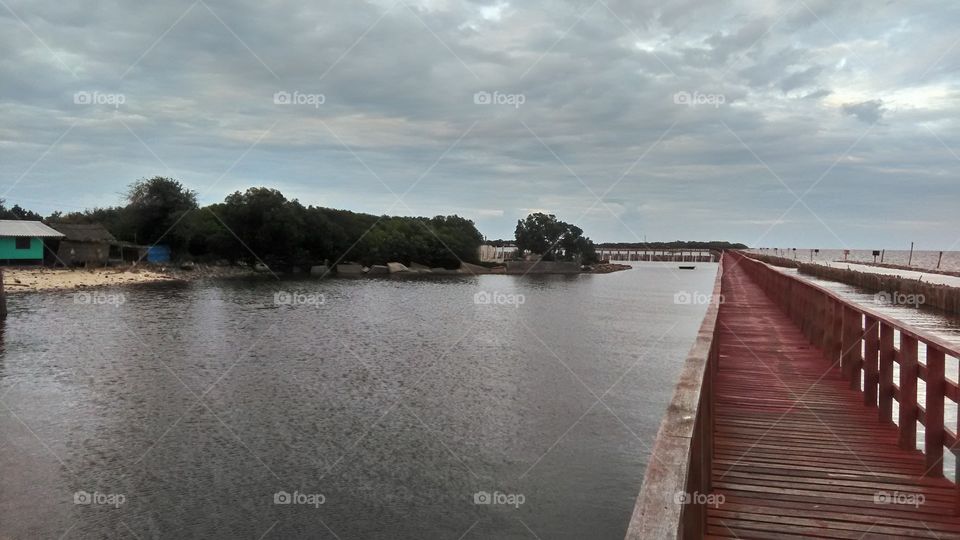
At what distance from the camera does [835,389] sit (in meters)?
9.52

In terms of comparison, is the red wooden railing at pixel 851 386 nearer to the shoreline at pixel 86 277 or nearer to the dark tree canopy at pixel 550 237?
the shoreline at pixel 86 277

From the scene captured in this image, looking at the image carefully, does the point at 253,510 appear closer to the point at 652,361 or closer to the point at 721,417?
Answer: the point at 721,417

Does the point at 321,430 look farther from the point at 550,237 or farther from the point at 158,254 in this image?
the point at 550,237

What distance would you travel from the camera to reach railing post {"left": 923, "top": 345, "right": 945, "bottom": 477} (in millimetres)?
5523

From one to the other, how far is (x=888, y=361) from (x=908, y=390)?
1196mm

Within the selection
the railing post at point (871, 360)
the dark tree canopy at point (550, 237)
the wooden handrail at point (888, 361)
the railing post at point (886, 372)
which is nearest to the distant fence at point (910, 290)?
the wooden handrail at point (888, 361)

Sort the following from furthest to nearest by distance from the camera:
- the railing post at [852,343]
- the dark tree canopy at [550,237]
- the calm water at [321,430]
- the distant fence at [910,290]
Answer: the dark tree canopy at [550,237]
the distant fence at [910,290]
the calm water at [321,430]
the railing post at [852,343]

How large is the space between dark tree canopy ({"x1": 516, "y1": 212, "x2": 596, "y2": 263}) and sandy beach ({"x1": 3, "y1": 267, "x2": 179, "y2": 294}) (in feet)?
294

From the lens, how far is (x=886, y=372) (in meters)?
7.47

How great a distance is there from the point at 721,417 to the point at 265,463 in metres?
9.12

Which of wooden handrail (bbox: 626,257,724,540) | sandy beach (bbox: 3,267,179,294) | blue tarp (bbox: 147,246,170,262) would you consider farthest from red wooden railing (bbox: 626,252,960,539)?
blue tarp (bbox: 147,246,170,262)

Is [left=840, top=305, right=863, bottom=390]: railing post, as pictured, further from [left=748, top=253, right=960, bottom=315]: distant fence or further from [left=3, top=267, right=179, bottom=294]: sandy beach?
[left=3, top=267, right=179, bottom=294]: sandy beach

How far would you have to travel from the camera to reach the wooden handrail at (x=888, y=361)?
5.59 metres

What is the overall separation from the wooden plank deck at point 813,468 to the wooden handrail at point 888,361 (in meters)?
0.21
